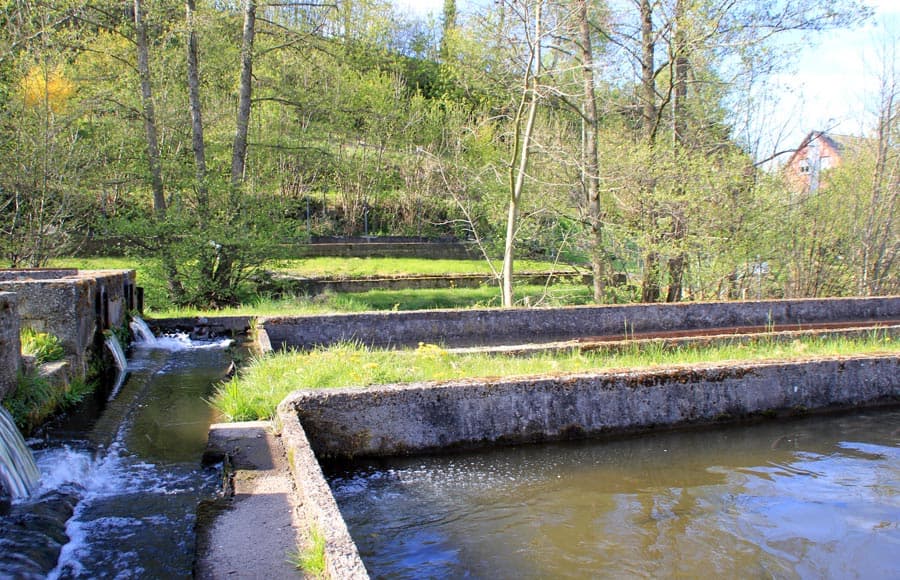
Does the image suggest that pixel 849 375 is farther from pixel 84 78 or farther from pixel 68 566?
pixel 84 78

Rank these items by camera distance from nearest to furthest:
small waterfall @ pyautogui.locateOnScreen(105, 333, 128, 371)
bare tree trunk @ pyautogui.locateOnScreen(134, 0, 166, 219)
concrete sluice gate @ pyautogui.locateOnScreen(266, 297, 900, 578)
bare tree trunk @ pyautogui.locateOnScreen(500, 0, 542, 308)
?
1. concrete sluice gate @ pyautogui.locateOnScreen(266, 297, 900, 578)
2. small waterfall @ pyautogui.locateOnScreen(105, 333, 128, 371)
3. bare tree trunk @ pyautogui.locateOnScreen(500, 0, 542, 308)
4. bare tree trunk @ pyautogui.locateOnScreen(134, 0, 166, 219)

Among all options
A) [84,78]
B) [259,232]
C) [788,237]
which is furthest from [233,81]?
[788,237]

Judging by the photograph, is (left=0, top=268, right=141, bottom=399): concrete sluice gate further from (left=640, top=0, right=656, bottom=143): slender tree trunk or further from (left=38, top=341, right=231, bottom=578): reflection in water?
(left=640, top=0, right=656, bottom=143): slender tree trunk

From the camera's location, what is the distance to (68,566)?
12.0 ft

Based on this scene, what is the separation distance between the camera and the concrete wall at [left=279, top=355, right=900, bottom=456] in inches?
215

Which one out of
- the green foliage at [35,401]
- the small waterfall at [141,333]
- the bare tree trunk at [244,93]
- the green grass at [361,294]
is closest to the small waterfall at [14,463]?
the green foliage at [35,401]

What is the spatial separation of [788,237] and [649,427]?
10.7m

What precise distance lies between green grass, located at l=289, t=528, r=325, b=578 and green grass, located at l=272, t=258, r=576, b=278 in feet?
56.2

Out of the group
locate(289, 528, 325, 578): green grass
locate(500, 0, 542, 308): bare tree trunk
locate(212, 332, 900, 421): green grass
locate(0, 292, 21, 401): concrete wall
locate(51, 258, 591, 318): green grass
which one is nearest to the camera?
locate(289, 528, 325, 578): green grass

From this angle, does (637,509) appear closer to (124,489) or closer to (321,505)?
(321,505)

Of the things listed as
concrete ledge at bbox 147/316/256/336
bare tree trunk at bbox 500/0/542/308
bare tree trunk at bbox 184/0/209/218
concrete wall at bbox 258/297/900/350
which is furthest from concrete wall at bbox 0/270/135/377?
bare tree trunk at bbox 184/0/209/218

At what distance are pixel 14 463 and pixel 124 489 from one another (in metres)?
0.68

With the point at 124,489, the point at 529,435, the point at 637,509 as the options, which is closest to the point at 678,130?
the point at 529,435

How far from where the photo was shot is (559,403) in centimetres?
616
